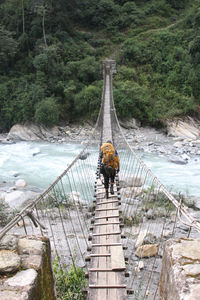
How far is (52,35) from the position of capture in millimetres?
13750

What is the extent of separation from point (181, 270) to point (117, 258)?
1.10m

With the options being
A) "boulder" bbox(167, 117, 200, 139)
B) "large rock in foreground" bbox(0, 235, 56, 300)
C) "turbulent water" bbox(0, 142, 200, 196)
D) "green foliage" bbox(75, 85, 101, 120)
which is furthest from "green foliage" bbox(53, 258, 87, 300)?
"green foliage" bbox(75, 85, 101, 120)

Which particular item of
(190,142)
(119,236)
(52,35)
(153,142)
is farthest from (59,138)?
(119,236)

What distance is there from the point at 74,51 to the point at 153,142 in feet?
24.7

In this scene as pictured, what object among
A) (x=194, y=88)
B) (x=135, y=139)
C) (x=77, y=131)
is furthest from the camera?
(x=194, y=88)

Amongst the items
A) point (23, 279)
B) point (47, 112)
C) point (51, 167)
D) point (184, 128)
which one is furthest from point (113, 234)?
point (184, 128)

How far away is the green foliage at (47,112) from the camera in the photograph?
35.6 ft

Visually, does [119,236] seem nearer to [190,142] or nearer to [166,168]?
[166,168]

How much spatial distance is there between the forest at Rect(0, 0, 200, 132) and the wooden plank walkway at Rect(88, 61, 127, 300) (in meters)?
8.89

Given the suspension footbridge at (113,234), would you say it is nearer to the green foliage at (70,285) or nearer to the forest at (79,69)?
the green foliage at (70,285)

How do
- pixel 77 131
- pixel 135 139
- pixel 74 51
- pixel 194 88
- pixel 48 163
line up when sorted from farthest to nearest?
pixel 74 51 → pixel 194 88 → pixel 77 131 → pixel 135 139 → pixel 48 163

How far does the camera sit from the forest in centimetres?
1160

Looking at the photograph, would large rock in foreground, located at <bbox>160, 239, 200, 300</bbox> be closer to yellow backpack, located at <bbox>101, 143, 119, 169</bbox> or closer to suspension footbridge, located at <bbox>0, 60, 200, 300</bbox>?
suspension footbridge, located at <bbox>0, 60, 200, 300</bbox>

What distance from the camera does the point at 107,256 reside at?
1.95m
